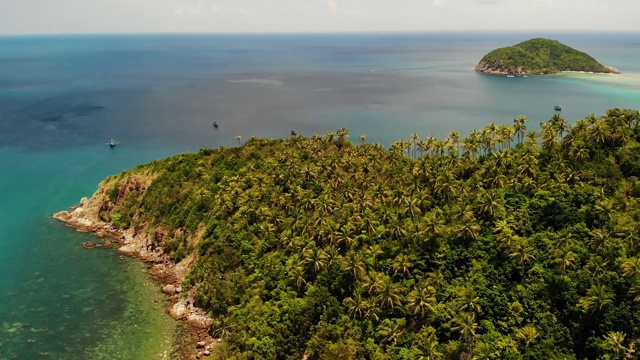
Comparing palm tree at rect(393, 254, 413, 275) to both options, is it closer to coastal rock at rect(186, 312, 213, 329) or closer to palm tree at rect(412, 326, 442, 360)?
palm tree at rect(412, 326, 442, 360)

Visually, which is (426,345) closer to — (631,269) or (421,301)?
(421,301)

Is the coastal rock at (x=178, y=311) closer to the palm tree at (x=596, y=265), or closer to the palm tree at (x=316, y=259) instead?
the palm tree at (x=316, y=259)

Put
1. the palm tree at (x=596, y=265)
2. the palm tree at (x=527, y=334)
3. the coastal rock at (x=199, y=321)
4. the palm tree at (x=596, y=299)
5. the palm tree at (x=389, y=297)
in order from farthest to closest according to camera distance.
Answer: the coastal rock at (x=199, y=321) → the palm tree at (x=389, y=297) → the palm tree at (x=596, y=265) → the palm tree at (x=527, y=334) → the palm tree at (x=596, y=299)

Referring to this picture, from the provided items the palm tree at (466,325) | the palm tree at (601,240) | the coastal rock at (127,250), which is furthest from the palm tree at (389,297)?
the coastal rock at (127,250)

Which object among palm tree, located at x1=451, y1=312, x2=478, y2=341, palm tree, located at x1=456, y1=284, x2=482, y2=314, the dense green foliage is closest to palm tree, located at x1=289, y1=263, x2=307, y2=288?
the dense green foliage

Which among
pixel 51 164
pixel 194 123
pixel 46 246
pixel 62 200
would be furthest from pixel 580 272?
pixel 194 123

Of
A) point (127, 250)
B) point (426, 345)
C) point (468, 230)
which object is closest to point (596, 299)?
point (468, 230)
